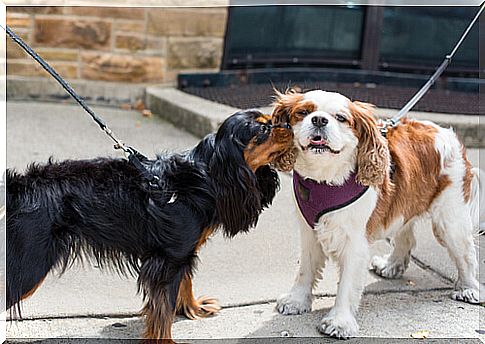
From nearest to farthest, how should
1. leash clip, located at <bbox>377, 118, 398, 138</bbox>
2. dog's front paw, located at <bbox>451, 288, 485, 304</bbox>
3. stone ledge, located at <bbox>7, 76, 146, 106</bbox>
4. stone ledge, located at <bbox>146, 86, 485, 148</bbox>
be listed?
1. leash clip, located at <bbox>377, 118, 398, 138</bbox>
2. dog's front paw, located at <bbox>451, 288, 485, 304</bbox>
3. stone ledge, located at <bbox>146, 86, 485, 148</bbox>
4. stone ledge, located at <bbox>7, 76, 146, 106</bbox>

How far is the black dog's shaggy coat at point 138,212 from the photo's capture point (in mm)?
3432

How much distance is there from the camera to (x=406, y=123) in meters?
4.36

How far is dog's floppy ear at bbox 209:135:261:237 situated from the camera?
11.8ft

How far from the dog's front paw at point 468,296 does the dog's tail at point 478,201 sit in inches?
14.3

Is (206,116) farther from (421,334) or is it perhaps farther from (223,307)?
(421,334)

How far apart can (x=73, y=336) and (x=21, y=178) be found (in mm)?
867

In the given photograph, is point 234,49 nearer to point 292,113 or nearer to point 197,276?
point 197,276

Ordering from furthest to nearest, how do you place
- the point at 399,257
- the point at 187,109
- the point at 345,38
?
the point at 345,38 → the point at 187,109 → the point at 399,257

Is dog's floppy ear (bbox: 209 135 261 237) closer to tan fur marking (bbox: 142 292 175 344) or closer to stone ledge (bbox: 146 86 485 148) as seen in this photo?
tan fur marking (bbox: 142 292 175 344)

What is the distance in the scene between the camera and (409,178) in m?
4.11

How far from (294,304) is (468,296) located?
3.47ft

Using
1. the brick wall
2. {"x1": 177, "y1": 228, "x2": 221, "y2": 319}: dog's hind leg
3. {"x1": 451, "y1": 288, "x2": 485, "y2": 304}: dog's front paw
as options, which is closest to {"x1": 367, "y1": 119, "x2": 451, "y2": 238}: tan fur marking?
{"x1": 451, "y1": 288, "x2": 485, "y2": 304}: dog's front paw

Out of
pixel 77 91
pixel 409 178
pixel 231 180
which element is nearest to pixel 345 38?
pixel 77 91

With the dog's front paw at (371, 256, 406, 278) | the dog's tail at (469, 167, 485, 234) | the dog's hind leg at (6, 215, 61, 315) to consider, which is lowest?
the dog's front paw at (371, 256, 406, 278)
